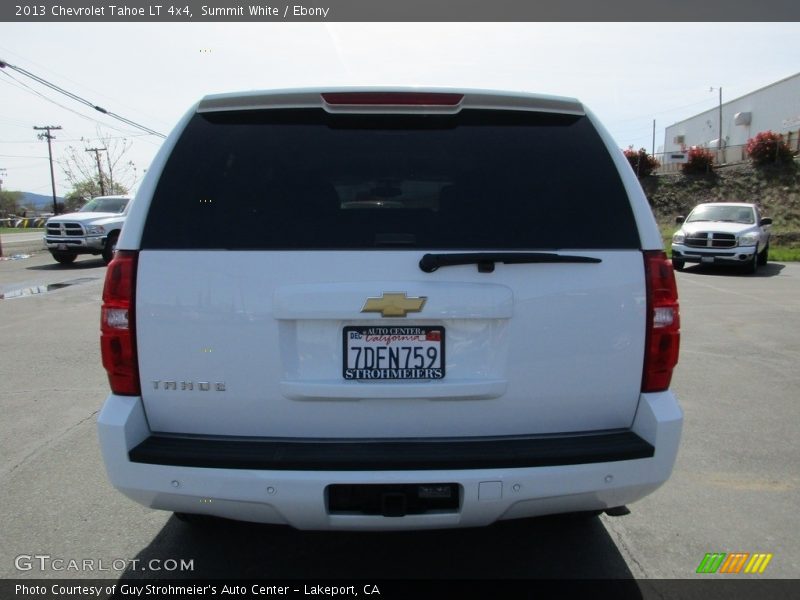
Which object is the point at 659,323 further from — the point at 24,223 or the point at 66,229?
the point at 24,223

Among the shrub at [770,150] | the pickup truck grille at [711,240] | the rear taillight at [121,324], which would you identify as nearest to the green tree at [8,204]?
the shrub at [770,150]

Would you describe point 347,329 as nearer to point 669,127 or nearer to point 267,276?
point 267,276

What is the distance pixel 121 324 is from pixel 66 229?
1752cm

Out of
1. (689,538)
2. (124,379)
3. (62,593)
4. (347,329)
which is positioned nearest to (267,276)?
(347,329)

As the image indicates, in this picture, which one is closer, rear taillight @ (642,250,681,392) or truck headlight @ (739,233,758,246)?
rear taillight @ (642,250,681,392)

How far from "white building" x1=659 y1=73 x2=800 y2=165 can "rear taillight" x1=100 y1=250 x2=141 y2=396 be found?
45859mm

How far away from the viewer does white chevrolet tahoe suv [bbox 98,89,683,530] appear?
7.25ft

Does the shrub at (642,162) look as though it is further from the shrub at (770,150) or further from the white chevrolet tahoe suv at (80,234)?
the white chevrolet tahoe suv at (80,234)

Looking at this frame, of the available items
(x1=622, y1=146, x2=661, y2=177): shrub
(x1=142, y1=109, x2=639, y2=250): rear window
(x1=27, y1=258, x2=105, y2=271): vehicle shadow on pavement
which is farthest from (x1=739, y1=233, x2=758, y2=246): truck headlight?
(x1=622, y1=146, x2=661, y2=177): shrub

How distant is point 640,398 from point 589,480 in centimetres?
39

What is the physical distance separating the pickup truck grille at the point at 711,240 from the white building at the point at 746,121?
98.1ft

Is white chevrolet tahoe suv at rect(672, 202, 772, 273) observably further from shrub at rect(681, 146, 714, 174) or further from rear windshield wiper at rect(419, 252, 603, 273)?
shrub at rect(681, 146, 714, 174)

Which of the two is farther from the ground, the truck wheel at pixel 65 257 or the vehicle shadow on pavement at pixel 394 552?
the truck wheel at pixel 65 257

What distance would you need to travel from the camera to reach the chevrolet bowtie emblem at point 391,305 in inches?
87.0
